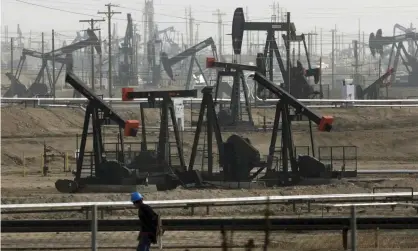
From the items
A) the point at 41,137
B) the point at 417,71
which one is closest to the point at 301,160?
the point at 41,137

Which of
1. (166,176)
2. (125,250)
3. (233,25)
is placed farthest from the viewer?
(233,25)

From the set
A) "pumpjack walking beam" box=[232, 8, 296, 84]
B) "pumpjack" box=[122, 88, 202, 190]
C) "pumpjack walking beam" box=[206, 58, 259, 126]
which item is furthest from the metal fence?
"pumpjack walking beam" box=[232, 8, 296, 84]

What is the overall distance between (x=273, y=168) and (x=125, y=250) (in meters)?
17.3

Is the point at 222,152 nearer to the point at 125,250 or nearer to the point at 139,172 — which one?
the point at 139,172

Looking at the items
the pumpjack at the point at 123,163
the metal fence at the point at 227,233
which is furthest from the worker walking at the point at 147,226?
the pumpjack at the point at 123,163

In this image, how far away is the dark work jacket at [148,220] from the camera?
1401cm

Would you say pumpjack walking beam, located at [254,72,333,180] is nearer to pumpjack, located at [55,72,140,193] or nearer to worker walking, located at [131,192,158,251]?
pumpjack, located at [55,72,140,193]

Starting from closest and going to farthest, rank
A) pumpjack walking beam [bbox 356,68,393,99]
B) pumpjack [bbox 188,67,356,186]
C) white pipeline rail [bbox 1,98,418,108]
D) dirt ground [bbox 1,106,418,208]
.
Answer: dirt ground [bbox 1,106,418,208]
pumpjack [bbox 188,67,356,186]
white pipeline rail [bbox 1,98,418,108]
pumpjack walking beam [bbox 356,68,393,99]

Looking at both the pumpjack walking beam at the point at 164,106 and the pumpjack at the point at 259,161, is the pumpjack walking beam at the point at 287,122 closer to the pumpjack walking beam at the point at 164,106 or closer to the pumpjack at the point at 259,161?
the pumpjack at the point at 259,161

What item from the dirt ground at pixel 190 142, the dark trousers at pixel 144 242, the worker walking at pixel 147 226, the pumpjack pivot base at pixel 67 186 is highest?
the worker walking at pixel 147 226

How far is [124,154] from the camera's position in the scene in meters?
31.9

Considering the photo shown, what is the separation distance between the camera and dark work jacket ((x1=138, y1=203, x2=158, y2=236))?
14008 mm

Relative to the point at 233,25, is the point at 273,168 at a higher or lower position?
lower

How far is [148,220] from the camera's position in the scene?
553 inches
